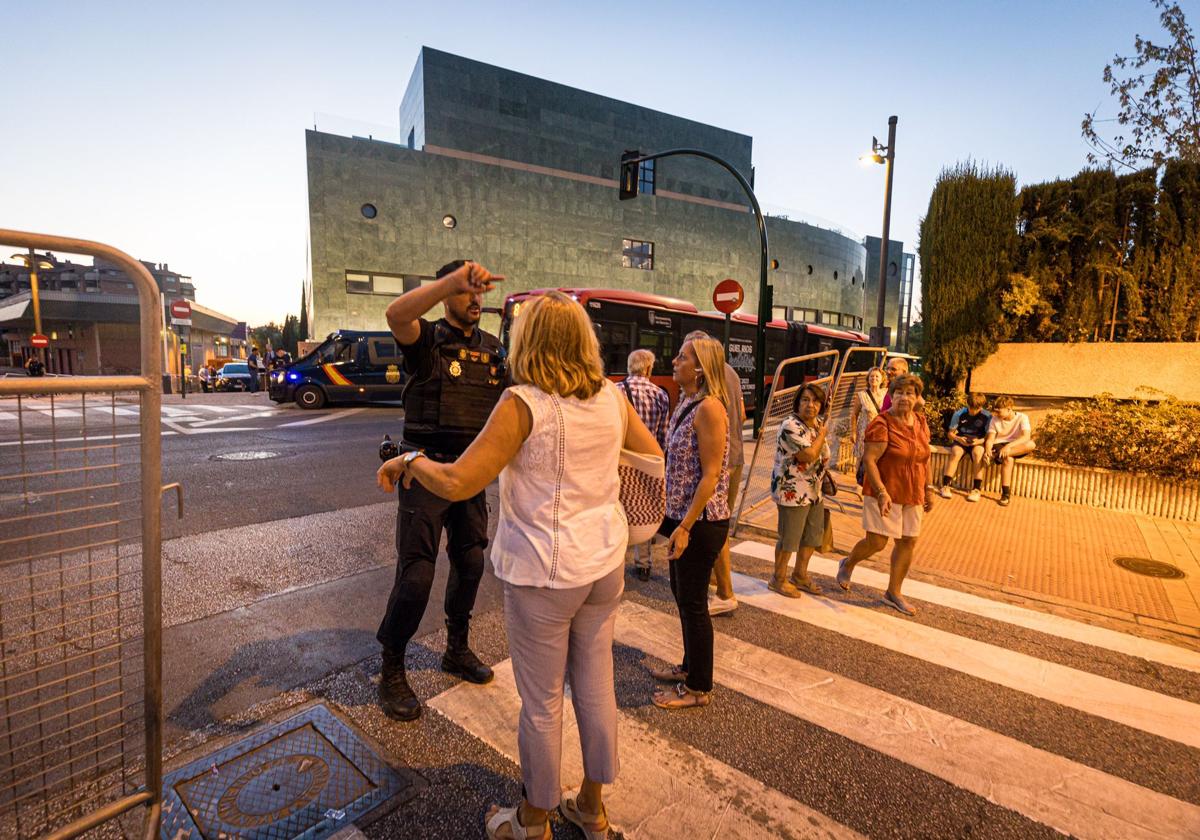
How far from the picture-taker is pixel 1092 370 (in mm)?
9023

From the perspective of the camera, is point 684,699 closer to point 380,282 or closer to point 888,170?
point 888,170

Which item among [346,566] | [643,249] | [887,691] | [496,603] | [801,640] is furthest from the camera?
[643,249]

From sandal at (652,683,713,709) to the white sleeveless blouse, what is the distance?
1429 millimetres

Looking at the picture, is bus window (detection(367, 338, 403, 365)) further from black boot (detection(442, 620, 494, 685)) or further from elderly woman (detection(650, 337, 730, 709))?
elderly woman (detection(650, 337, 730, 709))

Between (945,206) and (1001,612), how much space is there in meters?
7.74

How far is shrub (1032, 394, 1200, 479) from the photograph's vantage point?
723 cm

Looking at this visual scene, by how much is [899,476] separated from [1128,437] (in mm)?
5302

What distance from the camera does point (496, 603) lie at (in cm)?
432

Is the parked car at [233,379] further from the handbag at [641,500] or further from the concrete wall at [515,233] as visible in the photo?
the handbag at [641,500]

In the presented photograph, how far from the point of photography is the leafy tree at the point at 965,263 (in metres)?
9.49

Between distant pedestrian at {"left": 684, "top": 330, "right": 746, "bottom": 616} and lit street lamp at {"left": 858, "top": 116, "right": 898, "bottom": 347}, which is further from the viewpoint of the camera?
lit street lamp at {"left": 858, "top": 116, "right": 898, "bottom": 347}

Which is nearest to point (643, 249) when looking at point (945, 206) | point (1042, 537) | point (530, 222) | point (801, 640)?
point (530, 222)

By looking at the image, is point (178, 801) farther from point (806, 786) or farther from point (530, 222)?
point (530, 222)

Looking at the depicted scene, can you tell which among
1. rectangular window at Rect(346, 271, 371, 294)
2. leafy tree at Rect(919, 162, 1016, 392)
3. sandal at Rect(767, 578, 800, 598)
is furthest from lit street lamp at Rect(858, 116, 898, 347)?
rectangular window at Rect(346, 271, 371, 294)
